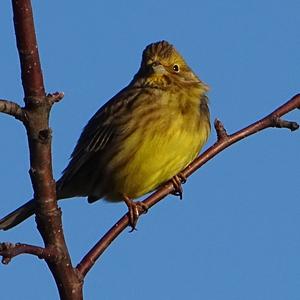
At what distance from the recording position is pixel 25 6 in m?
2.79

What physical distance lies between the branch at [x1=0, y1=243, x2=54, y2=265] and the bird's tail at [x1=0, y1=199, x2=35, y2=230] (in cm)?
358

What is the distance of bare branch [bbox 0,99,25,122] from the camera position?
303 centimetres

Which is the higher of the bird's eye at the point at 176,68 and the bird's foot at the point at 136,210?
the bird's eye at the point at 176,68

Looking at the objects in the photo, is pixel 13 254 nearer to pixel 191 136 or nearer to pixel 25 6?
pixel 25 6

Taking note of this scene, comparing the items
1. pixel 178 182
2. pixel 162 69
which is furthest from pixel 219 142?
pixel 162 69

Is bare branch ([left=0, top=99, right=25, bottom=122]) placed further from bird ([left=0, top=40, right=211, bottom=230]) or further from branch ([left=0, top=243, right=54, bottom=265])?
bird ([left=0, top=40, right=211, bottom=230])

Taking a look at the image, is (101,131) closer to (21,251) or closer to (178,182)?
(178,182)

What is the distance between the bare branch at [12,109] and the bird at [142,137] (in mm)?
3291

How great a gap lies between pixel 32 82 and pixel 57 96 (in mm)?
214

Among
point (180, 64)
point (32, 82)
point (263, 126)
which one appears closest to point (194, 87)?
point (180, 64)

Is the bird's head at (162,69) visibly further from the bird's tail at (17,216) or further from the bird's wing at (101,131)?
the bird's tail at (17,216)

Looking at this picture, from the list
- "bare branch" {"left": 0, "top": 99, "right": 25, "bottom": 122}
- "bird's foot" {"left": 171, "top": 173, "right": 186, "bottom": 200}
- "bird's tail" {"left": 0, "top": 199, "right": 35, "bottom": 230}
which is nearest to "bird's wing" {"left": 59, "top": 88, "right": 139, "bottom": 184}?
"bird's tail" {"left": 0, "top": 199, "right": 35, "bottom": 230}

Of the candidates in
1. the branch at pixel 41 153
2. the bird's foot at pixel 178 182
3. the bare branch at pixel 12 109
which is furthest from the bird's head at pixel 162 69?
the bare branch at pixel 12 109

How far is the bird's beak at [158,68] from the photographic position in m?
7.62
